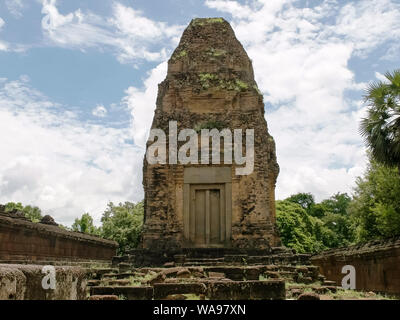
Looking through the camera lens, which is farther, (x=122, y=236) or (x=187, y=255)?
(x=122, y=236)

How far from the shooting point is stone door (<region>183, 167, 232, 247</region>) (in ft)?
49.6

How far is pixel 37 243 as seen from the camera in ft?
47.3

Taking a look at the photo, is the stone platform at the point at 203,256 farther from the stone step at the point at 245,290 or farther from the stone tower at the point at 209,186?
the stone step at the point at 245,290

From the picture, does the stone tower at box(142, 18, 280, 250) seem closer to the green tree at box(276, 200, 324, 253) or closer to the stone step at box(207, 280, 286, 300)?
the stone step at box(207, 280, 286, 300)

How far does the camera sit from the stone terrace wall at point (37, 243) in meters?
12.7

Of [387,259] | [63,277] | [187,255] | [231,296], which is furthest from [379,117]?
[63,277]

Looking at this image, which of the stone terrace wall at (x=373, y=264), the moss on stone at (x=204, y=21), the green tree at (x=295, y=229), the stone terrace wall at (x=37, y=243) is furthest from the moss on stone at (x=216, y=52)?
the green tree at (x=295, y=229)

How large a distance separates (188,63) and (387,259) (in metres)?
10.3

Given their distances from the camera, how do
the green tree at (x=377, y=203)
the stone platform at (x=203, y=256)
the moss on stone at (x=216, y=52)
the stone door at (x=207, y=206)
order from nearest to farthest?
the stone platform at (x=203, y=256) → the stone door at (x=207, y=206) → the moss on stone at (x=216, y=52) → the green tree at (x=377, y=203)

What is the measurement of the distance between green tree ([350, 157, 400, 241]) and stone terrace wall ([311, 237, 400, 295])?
8.05 m

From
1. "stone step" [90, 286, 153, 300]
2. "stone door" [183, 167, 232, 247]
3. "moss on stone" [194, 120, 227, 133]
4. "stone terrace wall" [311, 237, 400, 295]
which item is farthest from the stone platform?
"stone step" [90, 286, 153, 300]

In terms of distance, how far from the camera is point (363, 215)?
2402 cm

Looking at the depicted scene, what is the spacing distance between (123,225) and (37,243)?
20.1 m
